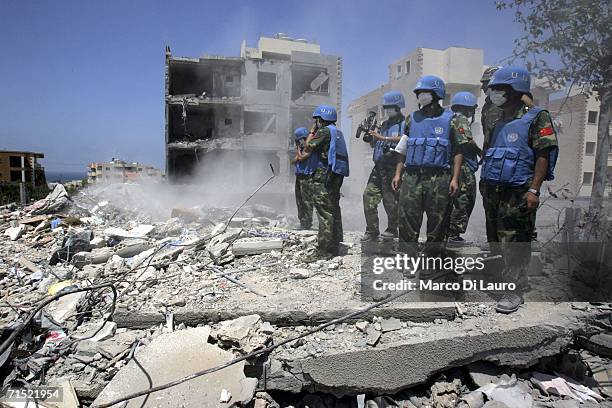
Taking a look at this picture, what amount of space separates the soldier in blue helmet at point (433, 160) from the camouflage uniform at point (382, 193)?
1194 mm

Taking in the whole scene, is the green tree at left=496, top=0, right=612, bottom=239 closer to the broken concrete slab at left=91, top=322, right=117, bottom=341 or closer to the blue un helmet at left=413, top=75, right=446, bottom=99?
the blue un helmet at left=413, top=75, right=446, bottom=99

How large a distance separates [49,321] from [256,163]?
15.0 metres

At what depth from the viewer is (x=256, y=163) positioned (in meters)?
17.9

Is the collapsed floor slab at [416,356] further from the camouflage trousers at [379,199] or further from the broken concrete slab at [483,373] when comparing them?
the camouflage trousers at [379,199]

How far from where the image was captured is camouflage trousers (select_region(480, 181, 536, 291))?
2.89 m

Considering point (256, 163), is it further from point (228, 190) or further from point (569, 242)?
point (569, 242)

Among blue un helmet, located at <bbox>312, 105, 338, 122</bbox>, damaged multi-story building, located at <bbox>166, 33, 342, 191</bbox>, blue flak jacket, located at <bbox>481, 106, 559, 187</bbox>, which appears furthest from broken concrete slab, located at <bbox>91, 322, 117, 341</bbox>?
damaged multi-story building, located at <bbox>166, 33, 342, 191</bbox>

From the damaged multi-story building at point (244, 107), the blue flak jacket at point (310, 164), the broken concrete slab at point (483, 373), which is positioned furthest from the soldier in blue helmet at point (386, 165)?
the damaged multi-story building at point (244, 107)

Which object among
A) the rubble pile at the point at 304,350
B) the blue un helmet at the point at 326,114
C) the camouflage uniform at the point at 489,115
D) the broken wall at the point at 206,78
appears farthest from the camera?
the broken wall at the point at 206,78

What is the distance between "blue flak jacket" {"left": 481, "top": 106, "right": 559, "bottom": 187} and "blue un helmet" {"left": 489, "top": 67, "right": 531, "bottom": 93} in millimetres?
177

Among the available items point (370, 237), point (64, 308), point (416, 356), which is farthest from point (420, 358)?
point (64, 308)

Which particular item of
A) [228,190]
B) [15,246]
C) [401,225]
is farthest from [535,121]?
[228,190]

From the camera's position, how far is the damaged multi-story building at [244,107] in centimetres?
1727

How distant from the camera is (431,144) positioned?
3.38 meters
